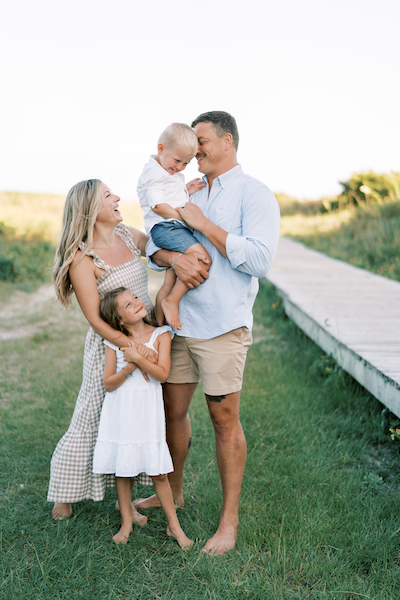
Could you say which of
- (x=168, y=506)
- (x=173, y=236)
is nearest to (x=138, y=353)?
(x=173, y=236)

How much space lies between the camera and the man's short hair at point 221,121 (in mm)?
2689

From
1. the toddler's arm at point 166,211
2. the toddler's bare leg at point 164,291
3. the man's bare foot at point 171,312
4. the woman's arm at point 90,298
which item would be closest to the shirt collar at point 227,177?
the toddler's arm at point 166,211

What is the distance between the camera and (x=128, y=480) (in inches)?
109

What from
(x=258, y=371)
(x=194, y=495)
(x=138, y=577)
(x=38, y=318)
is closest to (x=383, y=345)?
(x=258, y=371)

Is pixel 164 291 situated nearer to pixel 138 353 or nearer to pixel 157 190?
pixel 138 353

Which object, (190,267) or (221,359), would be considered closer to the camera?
(190,267)

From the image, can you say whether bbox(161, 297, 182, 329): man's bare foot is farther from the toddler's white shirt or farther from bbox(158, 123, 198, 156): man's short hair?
bbox(158, 123, 198, 156): man's short hair

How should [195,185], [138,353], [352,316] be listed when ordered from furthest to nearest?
1. [352,316]
2. [195,185]
3. [138,353]

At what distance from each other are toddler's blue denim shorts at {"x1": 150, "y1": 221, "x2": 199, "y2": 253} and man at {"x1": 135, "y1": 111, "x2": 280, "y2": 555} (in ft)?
0.16

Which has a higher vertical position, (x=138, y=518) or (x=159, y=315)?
(x=159, y=315)

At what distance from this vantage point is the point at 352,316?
5.34 meters

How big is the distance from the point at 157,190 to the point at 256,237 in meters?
0.70

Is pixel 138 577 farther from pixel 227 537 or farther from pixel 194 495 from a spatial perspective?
pixel 194 495

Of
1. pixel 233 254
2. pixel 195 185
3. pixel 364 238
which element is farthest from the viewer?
pixel 364 238
